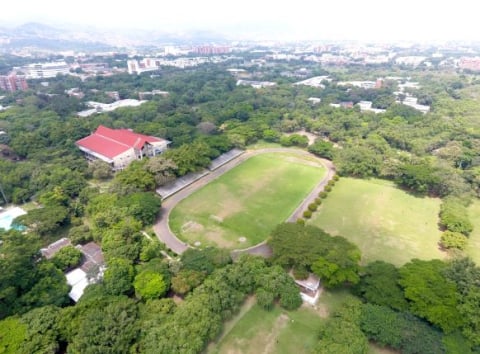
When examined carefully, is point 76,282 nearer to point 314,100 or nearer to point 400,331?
point 400,331

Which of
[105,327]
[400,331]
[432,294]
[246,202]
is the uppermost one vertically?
[432,294]

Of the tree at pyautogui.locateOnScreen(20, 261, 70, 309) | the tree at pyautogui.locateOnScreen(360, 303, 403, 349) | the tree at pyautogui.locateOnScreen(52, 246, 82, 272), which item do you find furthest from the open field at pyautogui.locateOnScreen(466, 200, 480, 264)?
the tree at pyautogui.locateOnScreen(52, 246, 82, 272)

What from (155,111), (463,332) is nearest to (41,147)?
(155,111)

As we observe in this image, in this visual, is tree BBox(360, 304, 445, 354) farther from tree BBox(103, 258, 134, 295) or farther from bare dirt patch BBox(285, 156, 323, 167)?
bare dirt patch BBox(285, 156, 323, 167)

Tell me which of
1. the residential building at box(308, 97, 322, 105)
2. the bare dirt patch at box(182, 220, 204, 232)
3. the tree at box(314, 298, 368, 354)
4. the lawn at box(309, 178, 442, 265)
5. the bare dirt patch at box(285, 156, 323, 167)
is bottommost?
the bare dirt patch at box(285, 156, 323, 167)

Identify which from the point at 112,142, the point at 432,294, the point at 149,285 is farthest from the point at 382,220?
the point at 112,142

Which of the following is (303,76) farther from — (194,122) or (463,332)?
(463,332)
